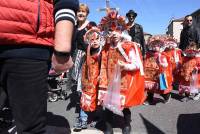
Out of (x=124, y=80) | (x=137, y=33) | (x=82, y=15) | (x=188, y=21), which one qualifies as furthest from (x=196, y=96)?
(x=124, y=80)

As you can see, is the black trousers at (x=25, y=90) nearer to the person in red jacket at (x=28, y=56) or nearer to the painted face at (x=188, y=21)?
the person in red jacket at (x=28, y=56)

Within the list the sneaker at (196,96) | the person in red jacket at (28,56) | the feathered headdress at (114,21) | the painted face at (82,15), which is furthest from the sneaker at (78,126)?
the sneaker at (196,96)

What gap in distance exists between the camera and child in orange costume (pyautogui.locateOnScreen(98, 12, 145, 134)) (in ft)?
17.6

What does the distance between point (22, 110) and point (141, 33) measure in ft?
22.0

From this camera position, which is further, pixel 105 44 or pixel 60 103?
pixel 60 103

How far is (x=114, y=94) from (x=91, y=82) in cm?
59

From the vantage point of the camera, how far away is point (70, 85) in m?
8.39

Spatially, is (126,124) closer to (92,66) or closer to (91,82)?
(91,82)

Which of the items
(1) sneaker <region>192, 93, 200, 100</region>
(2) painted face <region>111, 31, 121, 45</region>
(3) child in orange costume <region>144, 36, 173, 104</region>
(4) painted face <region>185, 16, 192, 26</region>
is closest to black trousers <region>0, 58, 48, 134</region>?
(2) painted face <region>111, 31, 121, 45</region>

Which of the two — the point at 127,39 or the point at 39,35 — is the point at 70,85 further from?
the point at 39,35

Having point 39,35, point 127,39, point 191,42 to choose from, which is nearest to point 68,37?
point 39,35

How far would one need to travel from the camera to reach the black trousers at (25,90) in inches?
94.5

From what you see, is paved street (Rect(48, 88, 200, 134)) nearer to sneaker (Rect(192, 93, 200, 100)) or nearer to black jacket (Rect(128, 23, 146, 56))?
sneaker (Rect(192, 93, 200, 100))

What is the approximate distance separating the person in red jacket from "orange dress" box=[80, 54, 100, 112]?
10.8 ft
